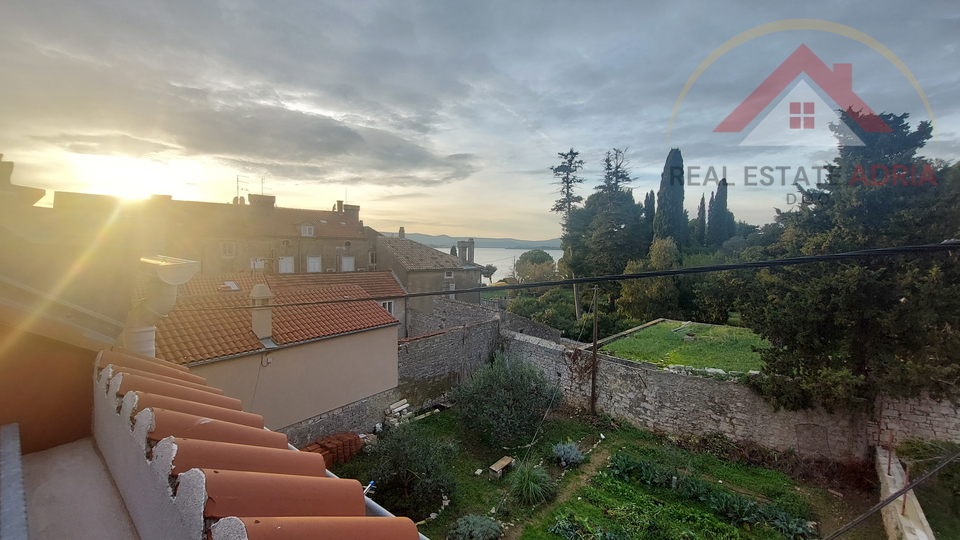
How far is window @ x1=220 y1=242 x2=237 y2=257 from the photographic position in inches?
883

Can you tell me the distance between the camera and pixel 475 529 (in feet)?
23.3

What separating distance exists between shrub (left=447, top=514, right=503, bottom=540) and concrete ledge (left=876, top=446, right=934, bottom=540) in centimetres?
679

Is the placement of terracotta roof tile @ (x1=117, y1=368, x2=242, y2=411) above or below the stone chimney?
below

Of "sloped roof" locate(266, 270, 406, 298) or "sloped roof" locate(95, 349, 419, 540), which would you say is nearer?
"sloped roof" locate(95, 349, 419, 540)

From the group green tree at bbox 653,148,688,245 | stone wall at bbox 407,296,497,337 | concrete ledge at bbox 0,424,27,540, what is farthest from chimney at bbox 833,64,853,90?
green tree at bbox 653,148,688,245

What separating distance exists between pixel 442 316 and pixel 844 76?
53.3 ft

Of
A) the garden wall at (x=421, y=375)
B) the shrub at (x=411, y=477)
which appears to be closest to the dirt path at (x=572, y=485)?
the shrub at (x=411, y=477)

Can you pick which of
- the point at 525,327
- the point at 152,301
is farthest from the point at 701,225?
the point at 152,301

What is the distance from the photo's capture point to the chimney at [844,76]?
9047mm

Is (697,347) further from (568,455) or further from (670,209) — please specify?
(670,209)

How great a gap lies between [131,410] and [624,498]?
9342mm

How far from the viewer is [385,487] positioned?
7930 mm

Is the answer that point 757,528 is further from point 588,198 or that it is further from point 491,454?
point 588,198

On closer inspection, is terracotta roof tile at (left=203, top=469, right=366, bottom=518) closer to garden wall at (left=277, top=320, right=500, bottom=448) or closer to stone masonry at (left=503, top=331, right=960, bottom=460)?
garden wall at (left=277, top=320, right=500, bottom=448)
